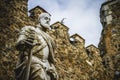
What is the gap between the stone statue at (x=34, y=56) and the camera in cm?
371

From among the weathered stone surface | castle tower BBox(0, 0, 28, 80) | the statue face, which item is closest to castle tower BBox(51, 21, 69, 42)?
the weathered stone surface

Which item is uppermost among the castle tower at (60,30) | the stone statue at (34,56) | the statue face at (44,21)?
the castle tower at (60,30)

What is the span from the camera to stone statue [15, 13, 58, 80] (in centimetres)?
371

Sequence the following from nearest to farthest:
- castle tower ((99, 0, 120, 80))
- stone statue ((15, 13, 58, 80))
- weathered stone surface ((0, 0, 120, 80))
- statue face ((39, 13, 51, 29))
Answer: stone statue ((15, 13, 58, 80)) < statue face ((39, 13, 51, 29)) < weathered stone surface ((0, 0, 120, 80)) < castle tower ((99, 0, 120, 80))

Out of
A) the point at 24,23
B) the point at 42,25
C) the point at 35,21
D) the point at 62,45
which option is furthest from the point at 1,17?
the point at 42,25

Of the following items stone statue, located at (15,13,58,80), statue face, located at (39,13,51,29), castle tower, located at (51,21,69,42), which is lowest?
stone statue, located at (15,13,58,80)

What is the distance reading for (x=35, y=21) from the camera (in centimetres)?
843

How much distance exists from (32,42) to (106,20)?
792 cm

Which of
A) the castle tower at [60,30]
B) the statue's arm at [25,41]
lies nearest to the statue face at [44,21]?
the statue's arm at [25,41]

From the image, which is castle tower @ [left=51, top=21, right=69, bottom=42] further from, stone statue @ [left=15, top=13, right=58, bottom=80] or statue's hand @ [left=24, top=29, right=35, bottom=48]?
statue's hand @ [left=24, top=29, right=35, bottom=48]

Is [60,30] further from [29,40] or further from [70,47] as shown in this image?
[29,40]

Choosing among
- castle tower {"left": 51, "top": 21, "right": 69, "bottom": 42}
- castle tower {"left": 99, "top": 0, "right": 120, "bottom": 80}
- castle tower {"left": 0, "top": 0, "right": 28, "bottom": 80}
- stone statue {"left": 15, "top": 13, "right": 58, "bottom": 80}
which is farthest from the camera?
castle tower {"left": 99, "top": 0, "right": 120, "bottom": 80}

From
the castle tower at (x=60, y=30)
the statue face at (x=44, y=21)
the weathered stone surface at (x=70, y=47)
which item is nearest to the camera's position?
the statue face at (x=44, y=21)

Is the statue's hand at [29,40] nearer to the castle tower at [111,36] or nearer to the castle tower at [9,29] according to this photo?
the castle tower at [9,29]
